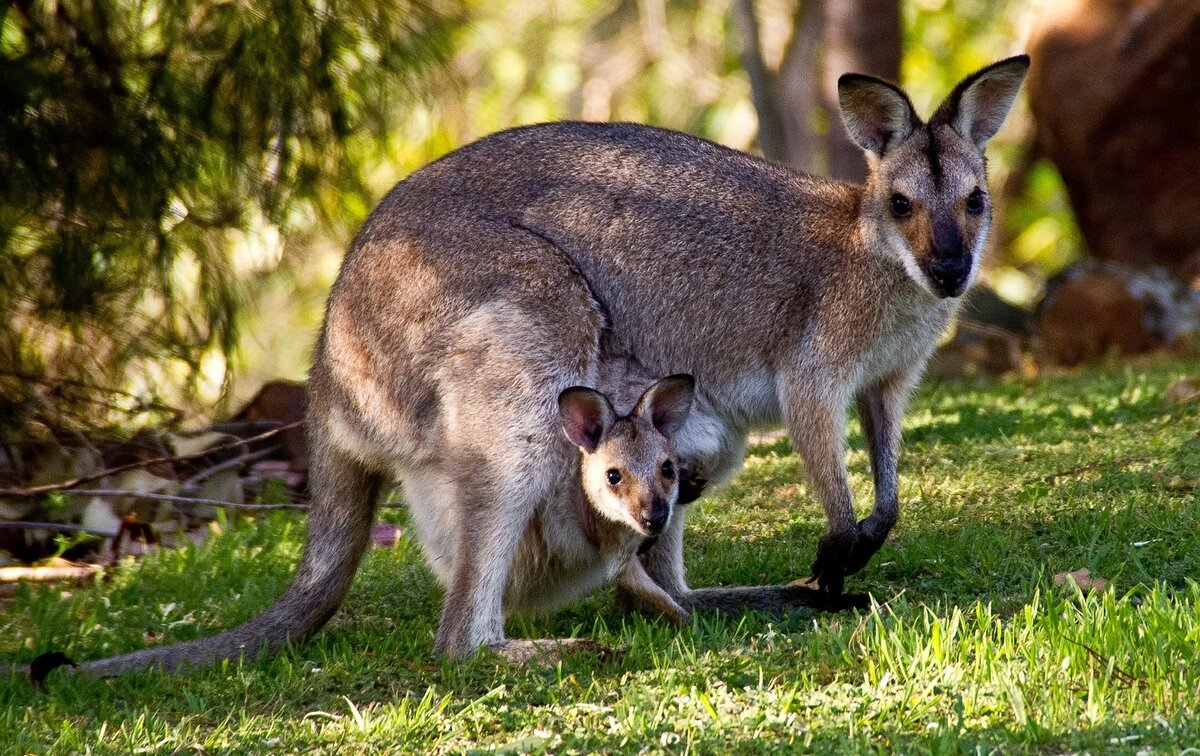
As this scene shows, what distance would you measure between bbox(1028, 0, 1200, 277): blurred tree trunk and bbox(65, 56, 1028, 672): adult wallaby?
616 cm

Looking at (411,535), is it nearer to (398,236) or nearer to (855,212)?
(398,236)

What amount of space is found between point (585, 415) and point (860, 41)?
711cm

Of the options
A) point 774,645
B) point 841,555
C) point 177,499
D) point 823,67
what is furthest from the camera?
point 823,67

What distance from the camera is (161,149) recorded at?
7105 millimetres

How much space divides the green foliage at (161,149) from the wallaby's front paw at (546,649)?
138 inches

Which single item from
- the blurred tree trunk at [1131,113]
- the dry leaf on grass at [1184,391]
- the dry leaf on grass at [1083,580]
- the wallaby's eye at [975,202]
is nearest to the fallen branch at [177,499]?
the wallaby's eye at [975,202]

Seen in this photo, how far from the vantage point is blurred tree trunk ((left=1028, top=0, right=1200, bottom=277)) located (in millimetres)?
10664

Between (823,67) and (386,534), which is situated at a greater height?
(823,67)

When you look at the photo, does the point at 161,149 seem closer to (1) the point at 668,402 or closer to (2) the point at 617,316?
Result: (2) the point at 617,316

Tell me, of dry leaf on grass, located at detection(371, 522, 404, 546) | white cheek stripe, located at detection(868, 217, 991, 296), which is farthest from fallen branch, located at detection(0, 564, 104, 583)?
white cheek stripe, located at detection(868, 217, 991, 296)

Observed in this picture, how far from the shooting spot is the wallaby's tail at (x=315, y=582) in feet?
14.8

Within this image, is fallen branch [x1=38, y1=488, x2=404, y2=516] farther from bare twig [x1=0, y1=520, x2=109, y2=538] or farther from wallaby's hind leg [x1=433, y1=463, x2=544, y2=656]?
wallaby's hind leg [x1=433, y1=463, x2=544, y2=656]

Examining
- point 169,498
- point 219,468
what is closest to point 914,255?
point 169,498

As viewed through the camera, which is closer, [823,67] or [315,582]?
[315,582]
